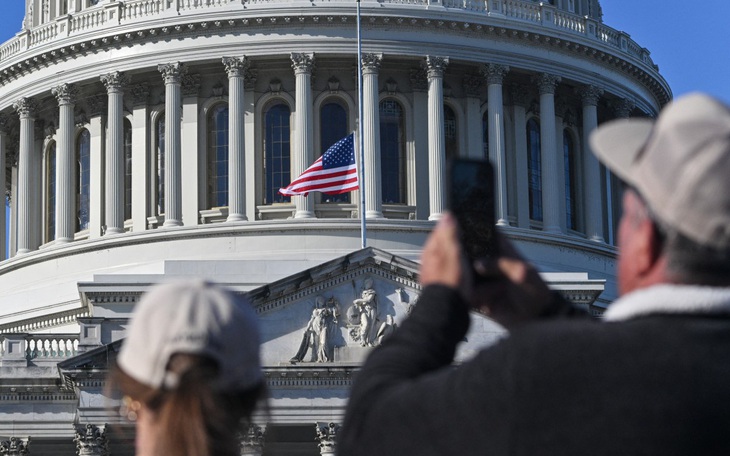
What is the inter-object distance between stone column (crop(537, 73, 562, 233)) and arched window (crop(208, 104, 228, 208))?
13235 mm

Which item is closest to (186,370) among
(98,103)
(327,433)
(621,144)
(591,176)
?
(621,144)

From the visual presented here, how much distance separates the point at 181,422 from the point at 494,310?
114 centimetres

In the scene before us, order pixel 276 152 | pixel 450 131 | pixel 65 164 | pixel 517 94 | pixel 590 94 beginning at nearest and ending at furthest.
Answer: pixel 276 152, pixel 65 164, pixel 450 131, pixel 517 94, pixel 590 94

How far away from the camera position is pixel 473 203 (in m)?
6.40

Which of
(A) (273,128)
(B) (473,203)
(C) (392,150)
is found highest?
(A) (273,128)

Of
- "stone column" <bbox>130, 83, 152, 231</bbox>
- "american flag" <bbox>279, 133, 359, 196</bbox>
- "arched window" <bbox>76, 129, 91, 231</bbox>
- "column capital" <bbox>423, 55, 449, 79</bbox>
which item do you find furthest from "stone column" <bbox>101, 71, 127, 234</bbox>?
"column capital" <bbox>423, 55, 449, 79</bbox>

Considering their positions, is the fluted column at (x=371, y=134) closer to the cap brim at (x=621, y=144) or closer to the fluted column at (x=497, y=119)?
the fluted column at (x=497, y=119)

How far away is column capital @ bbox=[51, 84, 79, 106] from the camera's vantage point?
7912 centimetres

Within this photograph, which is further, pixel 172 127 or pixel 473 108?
pixel 473 108

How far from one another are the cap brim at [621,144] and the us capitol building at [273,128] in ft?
209

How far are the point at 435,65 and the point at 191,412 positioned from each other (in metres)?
71.7

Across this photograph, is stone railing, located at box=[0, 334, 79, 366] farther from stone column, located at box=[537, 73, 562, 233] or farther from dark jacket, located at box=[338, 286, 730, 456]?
dark jacket, located at box=[338, 286, 730, 456]

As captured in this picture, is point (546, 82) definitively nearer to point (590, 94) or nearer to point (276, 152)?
point (590, 94)

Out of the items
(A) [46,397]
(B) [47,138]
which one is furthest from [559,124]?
(A) [46,397]
